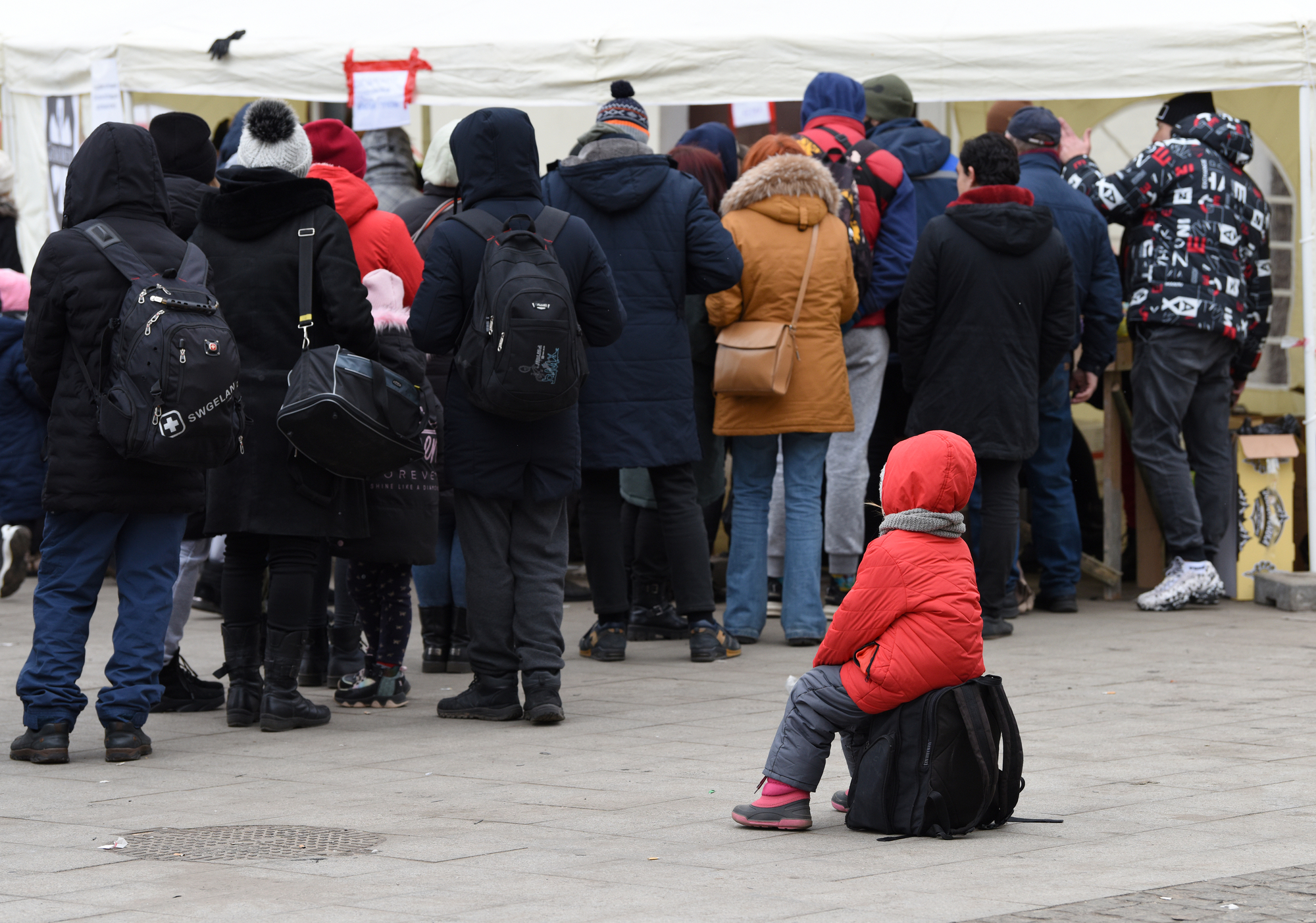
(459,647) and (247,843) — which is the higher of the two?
(247,843)

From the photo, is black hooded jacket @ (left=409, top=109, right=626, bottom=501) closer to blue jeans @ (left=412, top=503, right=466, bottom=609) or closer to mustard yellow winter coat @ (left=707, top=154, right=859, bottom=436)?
blue jeans @ (left=412, top=503, right=466, bottom=609)

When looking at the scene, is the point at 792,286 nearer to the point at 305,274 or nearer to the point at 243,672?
the point at 305,274

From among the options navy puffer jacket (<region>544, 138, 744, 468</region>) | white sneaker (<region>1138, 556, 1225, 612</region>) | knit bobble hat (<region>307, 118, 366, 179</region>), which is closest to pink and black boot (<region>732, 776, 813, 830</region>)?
navy puffer jacket (<region>544, 138, 744, 468</region>)

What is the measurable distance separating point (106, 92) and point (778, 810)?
6904 mm

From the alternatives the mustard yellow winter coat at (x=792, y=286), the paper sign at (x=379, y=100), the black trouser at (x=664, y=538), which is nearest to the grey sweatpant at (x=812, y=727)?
the black trouser at (x=664, y=538)

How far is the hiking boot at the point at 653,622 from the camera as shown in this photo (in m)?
8.36

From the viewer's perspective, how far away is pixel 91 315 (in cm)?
562

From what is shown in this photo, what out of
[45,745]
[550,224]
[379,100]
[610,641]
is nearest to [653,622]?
[610,641]

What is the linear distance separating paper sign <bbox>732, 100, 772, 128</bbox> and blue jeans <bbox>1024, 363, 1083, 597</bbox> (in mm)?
3072

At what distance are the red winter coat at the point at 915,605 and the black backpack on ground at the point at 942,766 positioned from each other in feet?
0.19

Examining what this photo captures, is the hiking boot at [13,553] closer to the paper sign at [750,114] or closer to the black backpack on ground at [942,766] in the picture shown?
the paper sign at [750,114]

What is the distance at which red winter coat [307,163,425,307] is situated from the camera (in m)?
6.62

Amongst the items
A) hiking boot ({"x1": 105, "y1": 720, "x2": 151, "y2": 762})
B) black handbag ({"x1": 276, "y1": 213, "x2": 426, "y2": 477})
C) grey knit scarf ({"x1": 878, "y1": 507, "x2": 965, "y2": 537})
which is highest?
black handbag ({"x1": 276, "y1": 213, "x2": 426, "y2": 477})

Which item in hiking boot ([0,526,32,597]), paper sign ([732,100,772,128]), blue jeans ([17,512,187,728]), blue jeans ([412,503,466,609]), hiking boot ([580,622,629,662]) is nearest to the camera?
blue jeans ([17,512,187,728])
